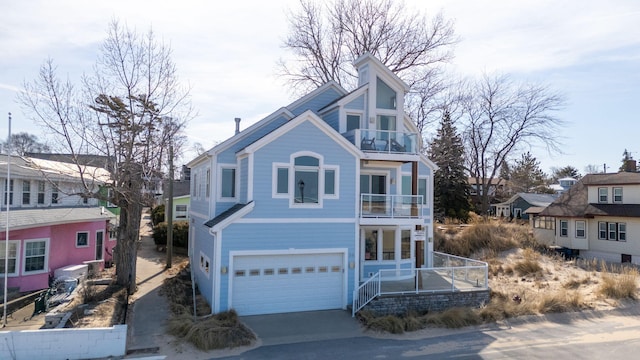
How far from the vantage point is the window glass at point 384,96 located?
18.3 meters

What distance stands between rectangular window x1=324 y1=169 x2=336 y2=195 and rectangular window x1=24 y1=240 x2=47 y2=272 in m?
12.4

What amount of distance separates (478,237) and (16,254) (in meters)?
24.6

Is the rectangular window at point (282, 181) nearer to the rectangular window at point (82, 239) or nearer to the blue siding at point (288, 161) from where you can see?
the blue siding at point (288, 161)

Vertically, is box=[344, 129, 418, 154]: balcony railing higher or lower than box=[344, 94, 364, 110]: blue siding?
lower

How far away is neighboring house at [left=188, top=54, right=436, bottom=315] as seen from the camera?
1447 cm

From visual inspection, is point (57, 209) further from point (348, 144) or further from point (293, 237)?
point (348, 144)

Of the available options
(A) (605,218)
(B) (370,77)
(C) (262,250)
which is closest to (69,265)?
(C) (262,250)

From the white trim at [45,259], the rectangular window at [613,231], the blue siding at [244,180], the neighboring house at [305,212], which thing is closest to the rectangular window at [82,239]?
the white trim at [45,259]

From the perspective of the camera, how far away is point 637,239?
2577 centimetres

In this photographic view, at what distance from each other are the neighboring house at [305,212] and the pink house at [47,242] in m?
6.52

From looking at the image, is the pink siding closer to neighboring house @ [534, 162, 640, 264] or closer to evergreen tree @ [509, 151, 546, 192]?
neighboring house @ [534, 162, 640, 264]

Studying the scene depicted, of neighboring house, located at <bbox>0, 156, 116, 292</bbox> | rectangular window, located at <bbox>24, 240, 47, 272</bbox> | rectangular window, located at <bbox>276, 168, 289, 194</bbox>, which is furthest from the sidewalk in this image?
rectangular window, located at <bbox>276, 168, 289, 194</bbox>

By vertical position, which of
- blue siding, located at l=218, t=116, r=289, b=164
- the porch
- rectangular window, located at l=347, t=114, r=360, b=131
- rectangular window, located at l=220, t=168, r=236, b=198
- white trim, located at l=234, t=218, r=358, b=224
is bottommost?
the porch

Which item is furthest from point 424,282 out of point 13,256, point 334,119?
point 13,256
